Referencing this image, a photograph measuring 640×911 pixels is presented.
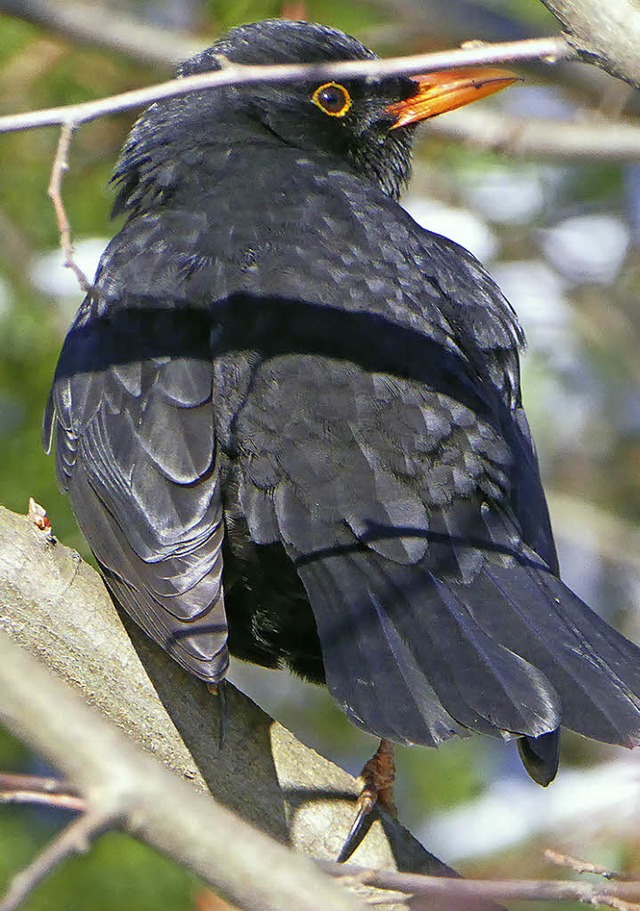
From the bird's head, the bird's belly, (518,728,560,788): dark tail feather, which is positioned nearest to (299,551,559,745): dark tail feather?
(518,728,560,788): dark tail feather

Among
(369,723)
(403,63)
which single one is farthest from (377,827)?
(403,63)

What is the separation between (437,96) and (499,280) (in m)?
3.50

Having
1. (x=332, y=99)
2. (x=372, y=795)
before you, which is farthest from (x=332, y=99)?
(x=372, y=795)

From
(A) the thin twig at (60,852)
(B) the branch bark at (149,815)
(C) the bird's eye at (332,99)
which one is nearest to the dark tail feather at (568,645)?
(B) the branch bark at (149,815)

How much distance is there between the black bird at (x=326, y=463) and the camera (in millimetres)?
3051

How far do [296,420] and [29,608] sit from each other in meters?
0.85

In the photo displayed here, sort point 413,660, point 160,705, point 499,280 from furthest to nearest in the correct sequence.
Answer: point 499,280, point 160,705, point 413,660

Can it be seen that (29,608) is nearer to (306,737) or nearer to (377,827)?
(377,827)

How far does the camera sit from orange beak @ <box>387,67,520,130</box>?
16.1 ft

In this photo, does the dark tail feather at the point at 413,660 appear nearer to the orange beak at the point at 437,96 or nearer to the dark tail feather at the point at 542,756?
the dark tail feather at the point at 542,756

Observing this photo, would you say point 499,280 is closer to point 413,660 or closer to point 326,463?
point 326,463

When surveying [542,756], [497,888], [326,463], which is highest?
[326,463]

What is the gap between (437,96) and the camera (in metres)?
4.98

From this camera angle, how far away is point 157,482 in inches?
→ 134
